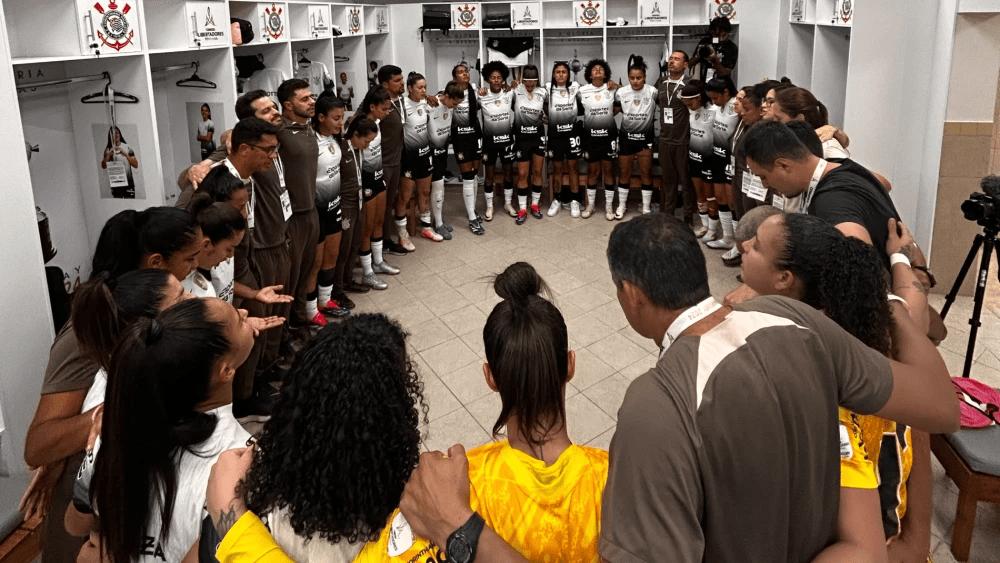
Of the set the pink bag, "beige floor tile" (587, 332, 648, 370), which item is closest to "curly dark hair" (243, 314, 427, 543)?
the pink bag

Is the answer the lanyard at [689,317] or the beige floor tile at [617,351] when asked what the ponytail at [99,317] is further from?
the beige floor tile at [617,351]

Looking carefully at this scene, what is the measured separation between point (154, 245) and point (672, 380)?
195 cm

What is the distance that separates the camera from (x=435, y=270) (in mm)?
6148

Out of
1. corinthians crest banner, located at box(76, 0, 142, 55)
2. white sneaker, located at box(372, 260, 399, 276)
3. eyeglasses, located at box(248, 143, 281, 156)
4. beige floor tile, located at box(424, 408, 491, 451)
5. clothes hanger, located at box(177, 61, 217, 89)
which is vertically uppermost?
corinthians crest banner, located at box(76, 0, 142, 55)

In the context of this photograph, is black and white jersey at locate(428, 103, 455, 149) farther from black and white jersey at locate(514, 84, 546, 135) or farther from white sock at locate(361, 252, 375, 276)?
white sock at locate(361, 252, 375, 276)

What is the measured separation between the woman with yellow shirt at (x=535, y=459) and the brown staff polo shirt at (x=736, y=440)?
339mm

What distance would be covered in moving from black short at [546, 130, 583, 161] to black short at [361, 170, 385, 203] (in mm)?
2295

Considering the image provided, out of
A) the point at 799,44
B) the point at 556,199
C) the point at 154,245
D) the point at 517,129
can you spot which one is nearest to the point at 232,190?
the point at 154,245

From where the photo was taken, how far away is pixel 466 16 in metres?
8.04

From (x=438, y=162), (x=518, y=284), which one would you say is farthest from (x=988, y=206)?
(x=438, y=162)

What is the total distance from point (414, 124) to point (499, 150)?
4.17ft

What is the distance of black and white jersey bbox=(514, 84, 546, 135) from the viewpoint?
289 inches

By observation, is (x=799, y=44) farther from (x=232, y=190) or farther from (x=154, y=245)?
(x=154, y=245)

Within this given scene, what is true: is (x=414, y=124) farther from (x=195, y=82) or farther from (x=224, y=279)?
(x=224, y=279)
